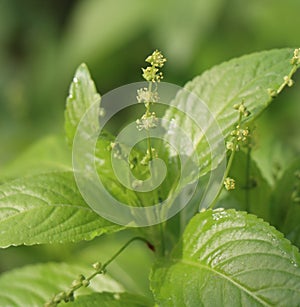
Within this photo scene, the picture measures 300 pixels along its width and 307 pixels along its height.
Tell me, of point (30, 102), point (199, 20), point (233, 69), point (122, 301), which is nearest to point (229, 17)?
point (199, 20)

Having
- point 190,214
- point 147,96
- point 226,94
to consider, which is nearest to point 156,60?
point 147,96

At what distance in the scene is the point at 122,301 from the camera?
168cm

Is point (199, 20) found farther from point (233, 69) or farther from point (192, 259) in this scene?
point (192, 259)

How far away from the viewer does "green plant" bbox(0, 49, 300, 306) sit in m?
1.37

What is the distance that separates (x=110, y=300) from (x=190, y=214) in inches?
14.7

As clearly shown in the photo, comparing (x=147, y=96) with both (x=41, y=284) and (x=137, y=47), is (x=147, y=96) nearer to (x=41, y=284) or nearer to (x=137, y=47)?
(x=41, y=284)

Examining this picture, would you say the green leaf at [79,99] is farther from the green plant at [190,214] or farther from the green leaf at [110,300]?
the green leaf at [110,300]

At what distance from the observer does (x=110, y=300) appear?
1668mm

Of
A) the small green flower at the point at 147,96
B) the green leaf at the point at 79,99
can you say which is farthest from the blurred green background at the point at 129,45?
the small green flower at the point at 147,96

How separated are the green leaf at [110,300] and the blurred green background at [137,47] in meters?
2.39

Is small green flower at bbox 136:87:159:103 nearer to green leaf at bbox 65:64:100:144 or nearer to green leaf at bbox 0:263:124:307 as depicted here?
green leaf at bbox 65:64:100:144

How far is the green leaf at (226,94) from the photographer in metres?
1.64

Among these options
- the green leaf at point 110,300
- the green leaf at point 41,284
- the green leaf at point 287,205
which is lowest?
the green leaf at point 110,300

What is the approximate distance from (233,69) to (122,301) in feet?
2.27
